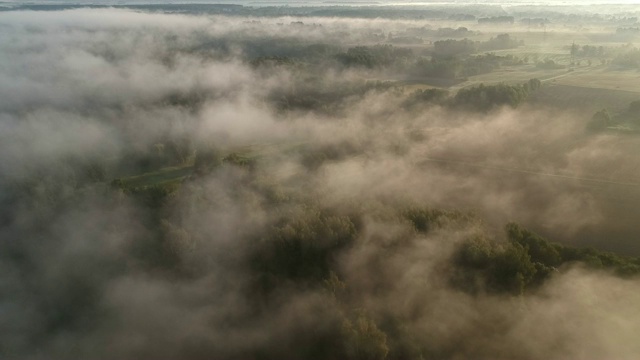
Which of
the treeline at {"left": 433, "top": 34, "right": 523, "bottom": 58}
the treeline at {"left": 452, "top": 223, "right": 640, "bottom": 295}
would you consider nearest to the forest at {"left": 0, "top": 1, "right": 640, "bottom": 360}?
the treeline at {"left": 452, "top": 223, "right": 640, "bottom": 295}

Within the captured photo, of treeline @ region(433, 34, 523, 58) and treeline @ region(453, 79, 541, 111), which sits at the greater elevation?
treeline @ region(433, 34, 523, 58)

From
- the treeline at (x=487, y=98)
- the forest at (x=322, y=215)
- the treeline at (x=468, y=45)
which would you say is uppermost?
the treeline at (x=468, y=45)

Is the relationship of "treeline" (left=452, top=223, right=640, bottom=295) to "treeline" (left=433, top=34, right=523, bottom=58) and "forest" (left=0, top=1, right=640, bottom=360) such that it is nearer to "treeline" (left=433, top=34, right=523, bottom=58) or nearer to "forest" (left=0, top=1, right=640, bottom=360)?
"forest" (left=0, top=1, right=640, bottom=360)

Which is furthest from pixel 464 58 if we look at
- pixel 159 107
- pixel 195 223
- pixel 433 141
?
pixel 195 223

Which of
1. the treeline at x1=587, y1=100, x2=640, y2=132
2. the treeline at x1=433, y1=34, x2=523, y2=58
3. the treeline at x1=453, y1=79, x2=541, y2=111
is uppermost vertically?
the treeline at x1=433, y1=34, x2=523, y2=58

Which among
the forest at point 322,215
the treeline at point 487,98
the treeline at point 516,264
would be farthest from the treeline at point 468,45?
the treeline at point 516,264

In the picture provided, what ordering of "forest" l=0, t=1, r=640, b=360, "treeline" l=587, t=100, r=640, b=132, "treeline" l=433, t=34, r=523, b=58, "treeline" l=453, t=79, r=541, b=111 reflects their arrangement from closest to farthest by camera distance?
1. "forest" l=0, t=1, r=640, b=360
2. "treeline" l=587, t=100, r=640, b=132
3. "treeline" l=453, t=79, r=541, b=111
4. "treeline" l=433, t=34, r=523, b=58

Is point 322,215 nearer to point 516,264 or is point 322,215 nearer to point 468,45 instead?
point 516,264

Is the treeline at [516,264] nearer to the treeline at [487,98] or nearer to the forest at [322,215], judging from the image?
the forest at [322,215]

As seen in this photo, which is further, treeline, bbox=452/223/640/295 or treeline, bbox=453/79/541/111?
treeline, bbox=453/79/541/111
